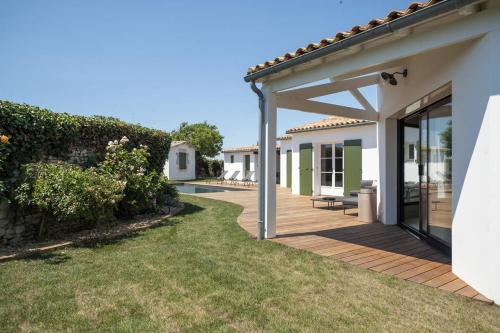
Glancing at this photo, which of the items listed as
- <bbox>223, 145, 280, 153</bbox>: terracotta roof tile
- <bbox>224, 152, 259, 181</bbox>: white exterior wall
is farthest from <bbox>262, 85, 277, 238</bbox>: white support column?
<bbox>223, 145, 280, 153</bbox>: terracotta roof tile

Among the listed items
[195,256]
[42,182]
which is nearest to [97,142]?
[42,182]

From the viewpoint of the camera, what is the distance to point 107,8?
780 cm

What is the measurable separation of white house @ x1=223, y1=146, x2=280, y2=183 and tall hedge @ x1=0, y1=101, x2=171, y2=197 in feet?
57.2

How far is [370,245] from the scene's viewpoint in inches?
213

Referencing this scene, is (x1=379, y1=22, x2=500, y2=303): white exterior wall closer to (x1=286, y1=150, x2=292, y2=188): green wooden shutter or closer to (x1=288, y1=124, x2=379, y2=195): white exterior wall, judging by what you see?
(x1=288, y1=124, x2=379, y2=195): white exterior wall

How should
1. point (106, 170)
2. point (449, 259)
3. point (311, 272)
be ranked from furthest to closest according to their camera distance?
point (106, 170)
point (449, 259)
point (311, 272)

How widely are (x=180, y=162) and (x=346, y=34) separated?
24815 mm

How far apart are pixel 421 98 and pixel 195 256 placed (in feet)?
14.7

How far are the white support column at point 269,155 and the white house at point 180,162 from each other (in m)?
21.5

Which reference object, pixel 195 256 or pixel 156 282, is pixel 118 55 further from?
pixel 156 282

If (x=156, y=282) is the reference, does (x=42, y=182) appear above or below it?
above

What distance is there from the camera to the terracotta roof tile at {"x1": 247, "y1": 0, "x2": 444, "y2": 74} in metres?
3.30

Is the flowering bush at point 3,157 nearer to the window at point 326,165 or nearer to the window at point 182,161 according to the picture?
the window at point 326,165

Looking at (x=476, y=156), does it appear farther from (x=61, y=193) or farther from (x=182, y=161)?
(x=182, y=161)
